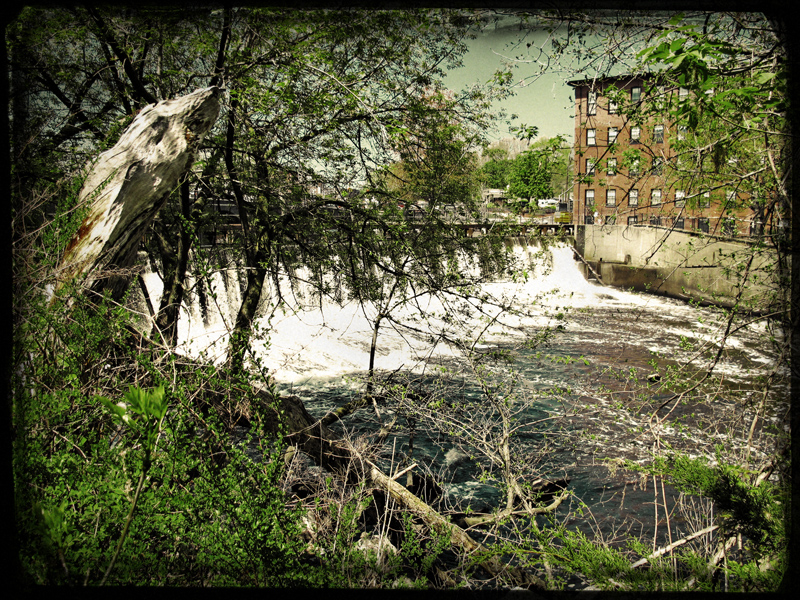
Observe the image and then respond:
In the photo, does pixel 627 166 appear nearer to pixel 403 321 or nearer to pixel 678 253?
pixel 678 253

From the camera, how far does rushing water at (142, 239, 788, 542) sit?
319cm

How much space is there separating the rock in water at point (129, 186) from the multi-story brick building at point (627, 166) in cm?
210

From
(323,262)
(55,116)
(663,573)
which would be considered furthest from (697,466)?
(55,116)

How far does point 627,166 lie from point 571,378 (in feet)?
8.92

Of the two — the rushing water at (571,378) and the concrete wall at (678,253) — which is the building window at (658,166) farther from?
the rushing water at (571,378)

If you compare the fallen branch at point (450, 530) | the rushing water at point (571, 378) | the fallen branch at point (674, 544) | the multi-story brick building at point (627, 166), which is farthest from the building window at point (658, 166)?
the fallen branch at point (450, 530)

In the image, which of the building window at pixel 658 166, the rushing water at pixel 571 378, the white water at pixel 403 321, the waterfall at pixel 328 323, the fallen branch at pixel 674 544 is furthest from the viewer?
the waterfall at pixel 328 323

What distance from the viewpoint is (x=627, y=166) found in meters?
2.67

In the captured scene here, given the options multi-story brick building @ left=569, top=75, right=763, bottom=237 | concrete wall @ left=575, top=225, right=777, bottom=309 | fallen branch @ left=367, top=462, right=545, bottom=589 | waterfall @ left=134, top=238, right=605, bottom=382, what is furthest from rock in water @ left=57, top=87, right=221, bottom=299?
concrete wall @ left=575, top=225, right=777, bottom=309

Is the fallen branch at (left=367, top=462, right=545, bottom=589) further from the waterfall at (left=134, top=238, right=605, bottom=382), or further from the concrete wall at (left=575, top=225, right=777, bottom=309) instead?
the concrete wall at (left=575, top=225, right=777, bottom=309)

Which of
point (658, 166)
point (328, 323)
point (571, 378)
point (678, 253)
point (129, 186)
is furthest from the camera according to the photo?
point (328, 323)

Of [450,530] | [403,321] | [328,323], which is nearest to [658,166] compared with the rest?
[450,530]

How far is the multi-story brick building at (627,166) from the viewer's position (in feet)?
8.55

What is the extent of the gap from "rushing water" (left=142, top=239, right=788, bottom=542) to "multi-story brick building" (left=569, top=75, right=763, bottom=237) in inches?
21.1
